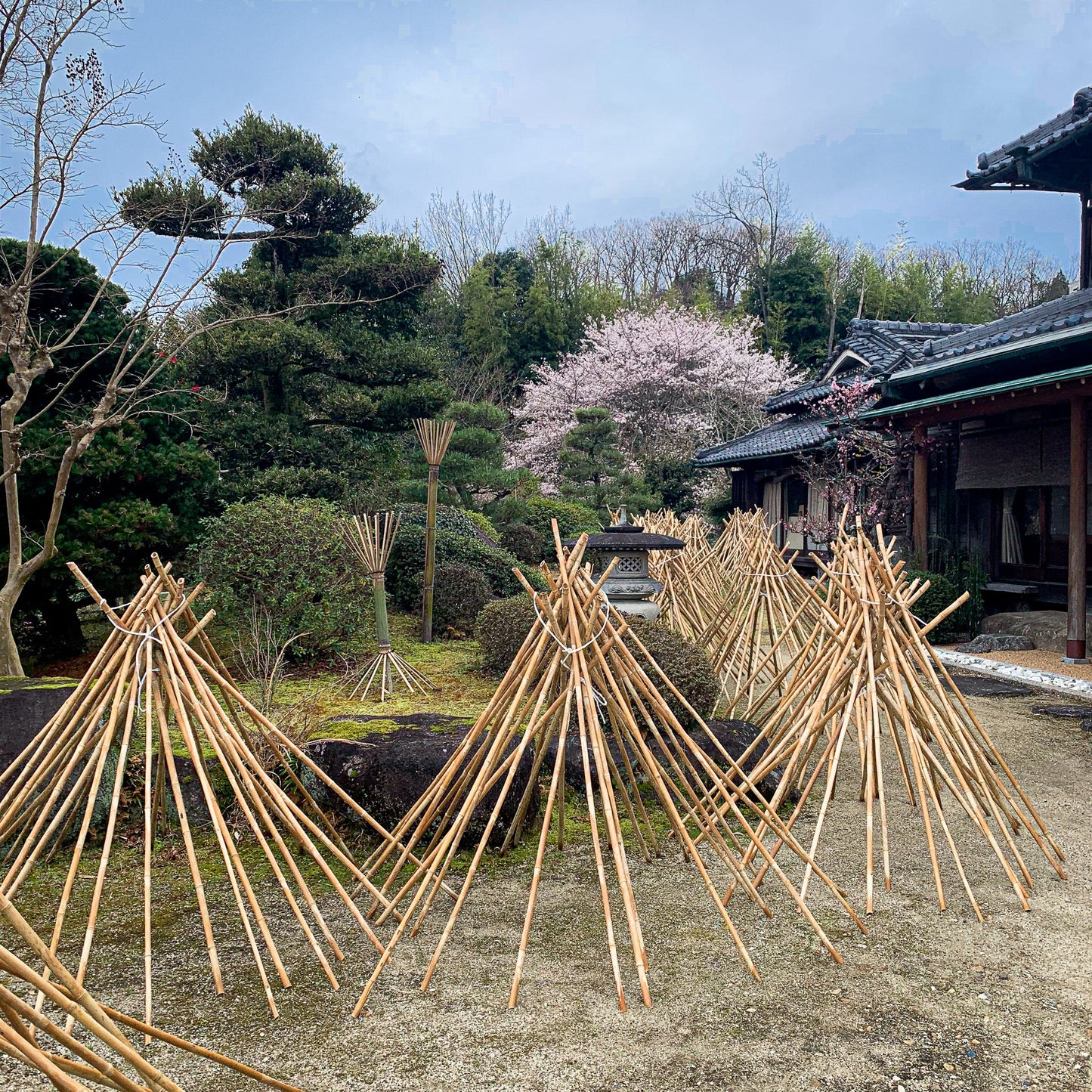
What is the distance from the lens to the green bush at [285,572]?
20.8ft

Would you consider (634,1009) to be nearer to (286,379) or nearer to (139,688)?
(139,688)

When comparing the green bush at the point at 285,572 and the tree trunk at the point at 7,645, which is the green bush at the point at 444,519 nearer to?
Answer: the green bush at the point at 285,572

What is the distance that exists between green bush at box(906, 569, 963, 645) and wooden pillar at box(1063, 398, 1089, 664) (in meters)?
1.42

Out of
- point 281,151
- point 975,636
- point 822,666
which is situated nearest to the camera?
point 822,666

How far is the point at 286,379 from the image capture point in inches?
408

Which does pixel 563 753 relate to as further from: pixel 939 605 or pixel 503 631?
pixel 939 605

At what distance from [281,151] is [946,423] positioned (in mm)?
8561

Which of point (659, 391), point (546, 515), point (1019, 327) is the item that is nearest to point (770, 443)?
point (546, 515)

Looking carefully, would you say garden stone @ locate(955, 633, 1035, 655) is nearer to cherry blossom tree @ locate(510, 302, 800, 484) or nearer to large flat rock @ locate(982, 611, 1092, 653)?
large flat rock @ locate(982, 611, 1092, 653)

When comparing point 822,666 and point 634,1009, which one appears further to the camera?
point 822,666

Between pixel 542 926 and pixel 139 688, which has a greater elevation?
pixel 139 688

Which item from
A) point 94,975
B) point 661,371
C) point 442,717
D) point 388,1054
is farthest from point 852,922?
point 661,371

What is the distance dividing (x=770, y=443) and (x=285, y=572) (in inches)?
408

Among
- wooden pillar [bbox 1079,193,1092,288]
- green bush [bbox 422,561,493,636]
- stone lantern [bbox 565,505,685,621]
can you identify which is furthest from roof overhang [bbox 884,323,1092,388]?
green bush [bbox 422,561,493,636]
